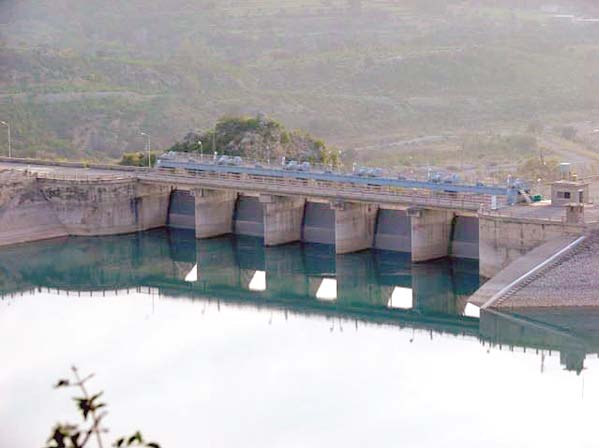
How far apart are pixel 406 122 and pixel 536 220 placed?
65.8m

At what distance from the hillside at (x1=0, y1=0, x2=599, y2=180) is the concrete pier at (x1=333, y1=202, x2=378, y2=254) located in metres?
33.4

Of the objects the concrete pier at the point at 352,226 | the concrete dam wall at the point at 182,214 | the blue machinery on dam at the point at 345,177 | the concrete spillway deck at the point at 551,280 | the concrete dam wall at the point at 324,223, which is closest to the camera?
the concrete spillway deck at the point at 551,280

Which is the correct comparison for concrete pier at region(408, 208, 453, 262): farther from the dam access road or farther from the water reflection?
the water reflection

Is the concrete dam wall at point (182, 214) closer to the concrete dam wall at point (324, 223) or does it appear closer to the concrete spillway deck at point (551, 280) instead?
the concrete dam wall at point (324, 223)

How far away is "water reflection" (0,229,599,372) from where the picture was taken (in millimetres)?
46594

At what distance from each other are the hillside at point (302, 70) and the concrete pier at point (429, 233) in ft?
118

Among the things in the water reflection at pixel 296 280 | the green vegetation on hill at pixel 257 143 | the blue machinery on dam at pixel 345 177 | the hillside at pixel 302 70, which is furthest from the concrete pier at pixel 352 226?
the hillside at pixel 302 70

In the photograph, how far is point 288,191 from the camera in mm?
62000

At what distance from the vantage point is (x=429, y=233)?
187 feet

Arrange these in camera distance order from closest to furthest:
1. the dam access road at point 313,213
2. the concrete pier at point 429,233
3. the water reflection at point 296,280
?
1. the water reflection at point 296,280
2. the dam access road at point 313,213
3. the concrete pier at point 429,233

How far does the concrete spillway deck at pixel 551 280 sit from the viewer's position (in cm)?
4731

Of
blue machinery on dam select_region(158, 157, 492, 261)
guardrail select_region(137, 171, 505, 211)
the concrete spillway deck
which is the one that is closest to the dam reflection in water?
blue machinery on dam select_region(158, 157, 492, 261)

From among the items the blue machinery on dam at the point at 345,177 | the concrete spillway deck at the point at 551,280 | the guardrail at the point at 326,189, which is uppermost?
the blue machinery on dam at the point at 345,177

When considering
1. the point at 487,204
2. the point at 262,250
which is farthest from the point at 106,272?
the point at 487,204
